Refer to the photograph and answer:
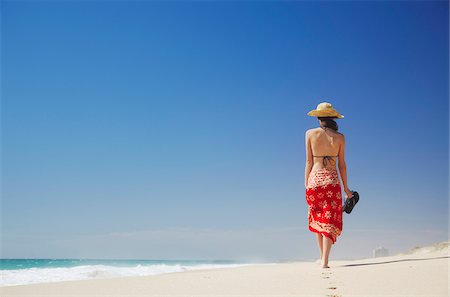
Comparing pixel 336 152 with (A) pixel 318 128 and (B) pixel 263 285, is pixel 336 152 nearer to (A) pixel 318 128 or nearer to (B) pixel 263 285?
(A) pixel 318 128

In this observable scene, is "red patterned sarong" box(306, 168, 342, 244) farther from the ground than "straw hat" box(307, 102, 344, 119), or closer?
closer

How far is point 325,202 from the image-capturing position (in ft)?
24.1

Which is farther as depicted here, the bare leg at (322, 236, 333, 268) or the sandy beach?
the bare leg at (322, 236, 333, 268)

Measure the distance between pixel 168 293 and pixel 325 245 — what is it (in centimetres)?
286

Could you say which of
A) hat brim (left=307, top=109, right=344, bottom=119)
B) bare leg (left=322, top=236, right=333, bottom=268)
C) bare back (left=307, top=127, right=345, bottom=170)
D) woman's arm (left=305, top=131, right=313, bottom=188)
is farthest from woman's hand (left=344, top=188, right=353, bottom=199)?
hat brim (left=307, top=109, right=344, bottom=119)

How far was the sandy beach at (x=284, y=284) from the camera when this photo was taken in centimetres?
496

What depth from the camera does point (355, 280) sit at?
5.43 m

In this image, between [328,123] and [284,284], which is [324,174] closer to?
[328,123]

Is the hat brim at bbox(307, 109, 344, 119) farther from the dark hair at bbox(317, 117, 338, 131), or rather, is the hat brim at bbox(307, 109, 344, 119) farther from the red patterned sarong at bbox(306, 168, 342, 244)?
the red patterned sarong at bbox(306, 168, 342, 244)

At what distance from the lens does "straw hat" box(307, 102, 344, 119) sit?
753 centimetres

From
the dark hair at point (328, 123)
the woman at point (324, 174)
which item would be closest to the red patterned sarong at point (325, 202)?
the woman at point (324, 174)

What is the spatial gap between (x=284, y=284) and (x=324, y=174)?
8.24 feet

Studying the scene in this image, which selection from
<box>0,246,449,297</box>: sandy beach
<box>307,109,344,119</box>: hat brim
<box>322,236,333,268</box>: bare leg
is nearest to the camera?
<box>0,246,449,297</box>: sandy beach

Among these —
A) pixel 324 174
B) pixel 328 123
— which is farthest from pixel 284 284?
pixel 328 123
